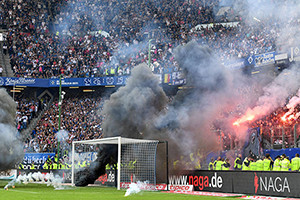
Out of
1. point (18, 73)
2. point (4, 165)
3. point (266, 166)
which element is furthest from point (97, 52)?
point (266, 166)

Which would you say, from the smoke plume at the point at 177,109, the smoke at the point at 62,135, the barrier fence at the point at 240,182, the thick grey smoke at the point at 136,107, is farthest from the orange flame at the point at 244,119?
the smoke at the point at 62,135

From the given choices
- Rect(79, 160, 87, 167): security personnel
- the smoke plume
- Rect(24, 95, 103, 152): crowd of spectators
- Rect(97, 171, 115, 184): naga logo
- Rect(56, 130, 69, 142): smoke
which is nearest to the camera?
the smoke plume

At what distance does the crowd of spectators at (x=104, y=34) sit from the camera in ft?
142

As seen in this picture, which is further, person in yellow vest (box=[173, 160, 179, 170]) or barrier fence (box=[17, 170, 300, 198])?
person in yellow vest (box=[173, 160, 179, 170])

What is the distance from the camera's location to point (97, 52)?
151ft

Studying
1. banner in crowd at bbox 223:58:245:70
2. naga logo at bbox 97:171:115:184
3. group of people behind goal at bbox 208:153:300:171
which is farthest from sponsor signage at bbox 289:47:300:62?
naga logo at bbox 97:171:115:184

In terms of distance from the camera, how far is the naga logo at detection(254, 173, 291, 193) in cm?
1727

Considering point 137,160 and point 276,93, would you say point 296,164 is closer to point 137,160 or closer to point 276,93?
point 137,160

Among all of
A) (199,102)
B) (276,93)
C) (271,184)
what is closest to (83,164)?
(199,102)

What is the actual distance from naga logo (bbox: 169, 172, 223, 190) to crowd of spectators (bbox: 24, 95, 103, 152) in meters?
16.9

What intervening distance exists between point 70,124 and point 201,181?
23607 millimetres

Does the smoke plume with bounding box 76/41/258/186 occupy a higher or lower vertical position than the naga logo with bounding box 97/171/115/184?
higher

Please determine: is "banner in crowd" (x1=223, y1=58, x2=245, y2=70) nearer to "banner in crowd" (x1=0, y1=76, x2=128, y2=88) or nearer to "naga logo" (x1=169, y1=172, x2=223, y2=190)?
"banner in crowd" (x1=0, y1=76, x2=128, y2=88)

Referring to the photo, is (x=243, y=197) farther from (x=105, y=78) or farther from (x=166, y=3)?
(x=166, y=3)
